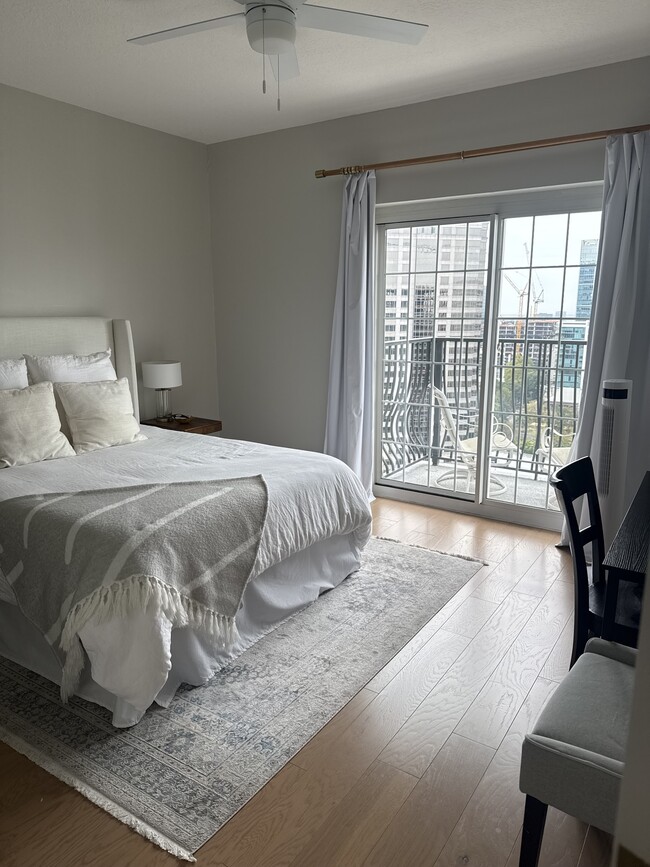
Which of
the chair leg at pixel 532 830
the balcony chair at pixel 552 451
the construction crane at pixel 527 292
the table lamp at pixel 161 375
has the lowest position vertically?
the chair leg at pixel 532 830

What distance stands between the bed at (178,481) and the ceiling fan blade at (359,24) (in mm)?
2015

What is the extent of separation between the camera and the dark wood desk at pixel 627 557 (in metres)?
1.71

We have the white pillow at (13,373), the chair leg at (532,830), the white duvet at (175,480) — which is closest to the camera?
the chair leg at (532,830)

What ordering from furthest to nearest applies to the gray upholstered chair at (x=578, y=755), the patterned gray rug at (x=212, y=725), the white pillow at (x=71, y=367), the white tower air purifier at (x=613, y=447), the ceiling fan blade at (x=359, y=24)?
the white pillow at (x=71, y=367) → the white tower air purifier at (x=613, y=447) → the ceiling fan blade at (x=359, y=24) → the patterned gray rug at (x=212, y=725) → the gray upholstered chair at (x=578, y=755)

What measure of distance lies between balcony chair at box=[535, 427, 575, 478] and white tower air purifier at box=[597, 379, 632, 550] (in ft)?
2.64

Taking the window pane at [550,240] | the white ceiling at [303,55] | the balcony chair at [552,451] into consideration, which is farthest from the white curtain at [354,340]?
the balcony chair at [552,451]

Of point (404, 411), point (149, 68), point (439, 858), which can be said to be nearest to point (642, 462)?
point (404, 411)

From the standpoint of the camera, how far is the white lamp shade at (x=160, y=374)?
14.9 feet

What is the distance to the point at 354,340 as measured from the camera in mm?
4496

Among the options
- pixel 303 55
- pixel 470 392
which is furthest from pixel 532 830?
pixel 303 55

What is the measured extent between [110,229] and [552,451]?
357cm

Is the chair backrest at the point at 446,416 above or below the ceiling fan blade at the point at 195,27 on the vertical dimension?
below

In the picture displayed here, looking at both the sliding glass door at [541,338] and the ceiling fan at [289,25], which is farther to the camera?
the sliding glass door at [541,338]

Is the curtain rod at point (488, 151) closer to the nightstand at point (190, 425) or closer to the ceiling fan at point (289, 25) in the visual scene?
the ceiling fan at point (289, 25)
